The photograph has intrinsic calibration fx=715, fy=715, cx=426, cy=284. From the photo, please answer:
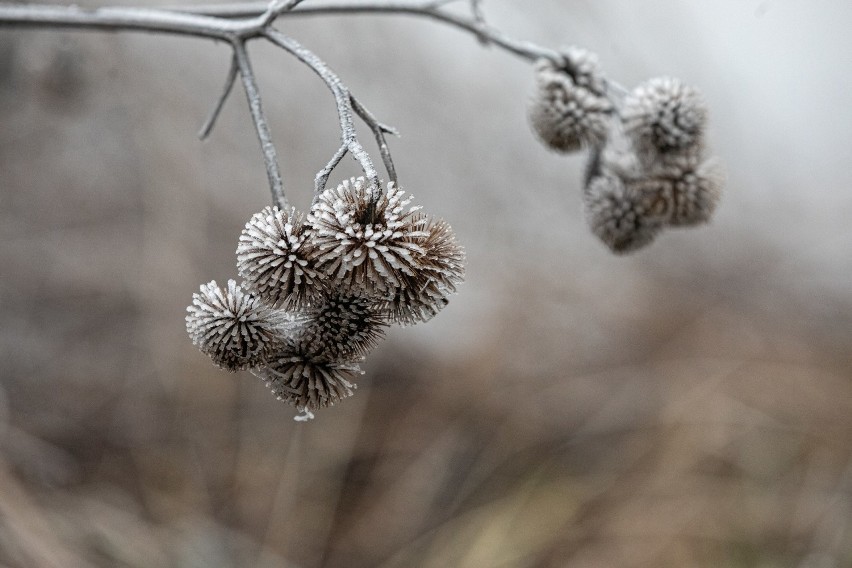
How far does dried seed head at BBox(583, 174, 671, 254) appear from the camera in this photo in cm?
92

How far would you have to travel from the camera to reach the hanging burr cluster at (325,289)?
22.2 inches

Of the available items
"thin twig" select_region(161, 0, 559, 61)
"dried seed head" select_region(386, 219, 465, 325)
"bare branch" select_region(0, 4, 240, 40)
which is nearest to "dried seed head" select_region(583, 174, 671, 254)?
"thin twig" select_region(161, 0, 559, 61)

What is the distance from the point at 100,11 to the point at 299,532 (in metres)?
1.59

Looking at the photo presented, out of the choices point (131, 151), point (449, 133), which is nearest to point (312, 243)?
point (131, 151)

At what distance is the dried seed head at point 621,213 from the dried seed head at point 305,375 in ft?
1.43

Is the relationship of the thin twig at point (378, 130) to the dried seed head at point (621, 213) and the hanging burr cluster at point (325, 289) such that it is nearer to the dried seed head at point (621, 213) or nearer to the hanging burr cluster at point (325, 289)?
the hanging burr cluster at point (325, 289)

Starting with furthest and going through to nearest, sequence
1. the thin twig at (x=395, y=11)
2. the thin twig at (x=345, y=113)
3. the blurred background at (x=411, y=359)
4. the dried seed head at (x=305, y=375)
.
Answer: the blurred background at (x=411, y=359)
the thin twig at (x=395, y=11)
the dried seed head at (x=305, y=375)
the thin twig at (x=345, y=113)

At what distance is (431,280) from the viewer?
0.59 meters

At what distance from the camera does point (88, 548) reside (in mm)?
1769

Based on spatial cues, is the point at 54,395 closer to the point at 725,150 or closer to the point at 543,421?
the point at 543,421

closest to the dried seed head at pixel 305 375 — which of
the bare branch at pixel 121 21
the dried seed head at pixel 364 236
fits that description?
the dried seed head at pixel 364 236

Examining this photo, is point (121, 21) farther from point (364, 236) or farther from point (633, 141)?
point (633, 141)

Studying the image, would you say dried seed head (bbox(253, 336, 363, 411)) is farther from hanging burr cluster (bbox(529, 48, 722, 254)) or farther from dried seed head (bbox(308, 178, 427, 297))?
hanging burr cluster (bbox(529, 48, 722, 254))

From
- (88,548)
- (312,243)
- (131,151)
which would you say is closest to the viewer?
(312,243)
